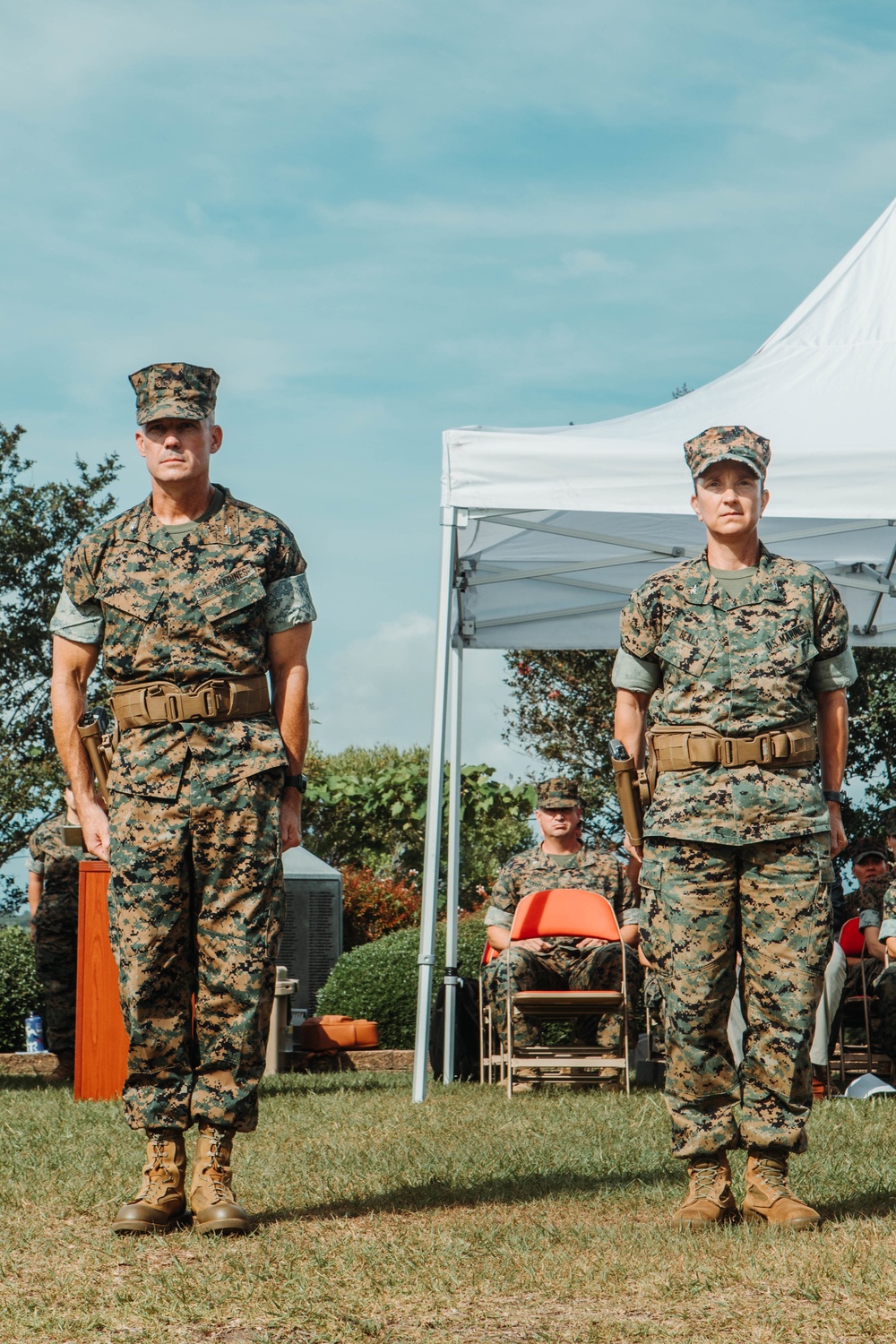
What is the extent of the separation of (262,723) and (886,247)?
666 centimetres

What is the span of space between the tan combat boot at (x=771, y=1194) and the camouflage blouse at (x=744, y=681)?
0.86 meters

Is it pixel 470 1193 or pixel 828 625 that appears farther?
pixel 470 1193

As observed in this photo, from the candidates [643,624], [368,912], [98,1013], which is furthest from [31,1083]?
[368,912]

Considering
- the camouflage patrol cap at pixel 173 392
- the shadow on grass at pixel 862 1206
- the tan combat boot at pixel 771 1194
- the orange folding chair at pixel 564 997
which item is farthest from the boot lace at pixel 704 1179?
the orange folding chair at pixel 564 997

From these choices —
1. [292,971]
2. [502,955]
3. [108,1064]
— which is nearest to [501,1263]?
[108,1064]

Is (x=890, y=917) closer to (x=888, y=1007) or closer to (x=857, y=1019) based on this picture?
(x=888, y=1007)

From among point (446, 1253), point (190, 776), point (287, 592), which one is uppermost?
point (287, 592)

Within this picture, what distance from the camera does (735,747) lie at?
13.5ft

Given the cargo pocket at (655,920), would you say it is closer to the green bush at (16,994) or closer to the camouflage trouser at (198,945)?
the camouflage trouser at (198,945)

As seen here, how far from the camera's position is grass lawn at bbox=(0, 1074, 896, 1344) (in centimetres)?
307

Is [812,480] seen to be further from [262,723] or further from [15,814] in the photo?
[15,814]

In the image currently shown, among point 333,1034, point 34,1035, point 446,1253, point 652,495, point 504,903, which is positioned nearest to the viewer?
point 446,1253

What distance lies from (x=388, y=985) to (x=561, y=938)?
294 cm

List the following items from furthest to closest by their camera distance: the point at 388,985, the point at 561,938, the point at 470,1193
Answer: the point at 388,985
the point at 561,938
the point at 470,1193
